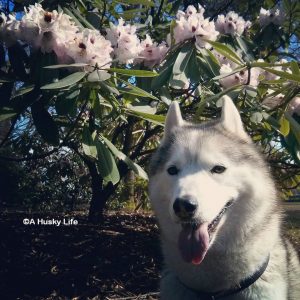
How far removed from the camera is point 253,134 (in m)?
4.34

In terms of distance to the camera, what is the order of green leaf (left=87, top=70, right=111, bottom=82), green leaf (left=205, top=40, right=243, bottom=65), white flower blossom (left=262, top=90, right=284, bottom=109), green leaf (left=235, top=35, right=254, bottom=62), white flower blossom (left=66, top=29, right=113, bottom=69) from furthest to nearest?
green leaf (left=235, top=35, right=254, bottom=62), white flower blossom (left=262, top=90, right=284, bottom=109), green leaf (left=205, top=40, right=243, bottom=65), white flower blossom (left=66, top=29, right=113, bottom=69), green leaf (left=87, top=70, right=111, bottom=82)

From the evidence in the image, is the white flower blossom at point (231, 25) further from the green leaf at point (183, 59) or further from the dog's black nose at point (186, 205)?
the dog's black nose at point (186, 205)

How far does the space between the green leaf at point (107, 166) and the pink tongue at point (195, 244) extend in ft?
2.72

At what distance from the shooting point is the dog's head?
6.94 feet

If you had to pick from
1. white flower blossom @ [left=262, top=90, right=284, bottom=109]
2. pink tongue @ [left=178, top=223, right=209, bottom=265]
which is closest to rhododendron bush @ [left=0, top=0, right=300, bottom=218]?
white flower blossom @ [left=262, top=90, right=284, bottom=109]

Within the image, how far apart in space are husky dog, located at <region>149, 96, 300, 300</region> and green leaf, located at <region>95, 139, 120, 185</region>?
1.35 feet

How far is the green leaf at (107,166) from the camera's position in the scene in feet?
9.58

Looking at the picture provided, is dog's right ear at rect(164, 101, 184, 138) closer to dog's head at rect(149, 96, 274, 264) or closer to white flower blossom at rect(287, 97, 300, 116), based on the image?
dog's head at rect(149, 96, 274, 264)

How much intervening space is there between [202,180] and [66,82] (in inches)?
37.6

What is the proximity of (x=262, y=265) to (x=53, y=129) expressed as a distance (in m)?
1.55

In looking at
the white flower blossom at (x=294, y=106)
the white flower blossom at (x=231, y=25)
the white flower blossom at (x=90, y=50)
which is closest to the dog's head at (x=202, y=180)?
the white flower blossom at (x=90, y=50)

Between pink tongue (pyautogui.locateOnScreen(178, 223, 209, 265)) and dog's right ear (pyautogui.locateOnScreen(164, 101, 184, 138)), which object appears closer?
pink tongue (pyautogui.locateOnScreen(178, 223, 209, 265))

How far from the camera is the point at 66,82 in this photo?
249 centimetres

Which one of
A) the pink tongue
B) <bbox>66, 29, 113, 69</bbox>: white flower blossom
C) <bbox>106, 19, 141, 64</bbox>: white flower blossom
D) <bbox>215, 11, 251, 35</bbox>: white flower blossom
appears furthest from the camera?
<bbox>215, 11, 251, 35</bbox>: white flower blossom
